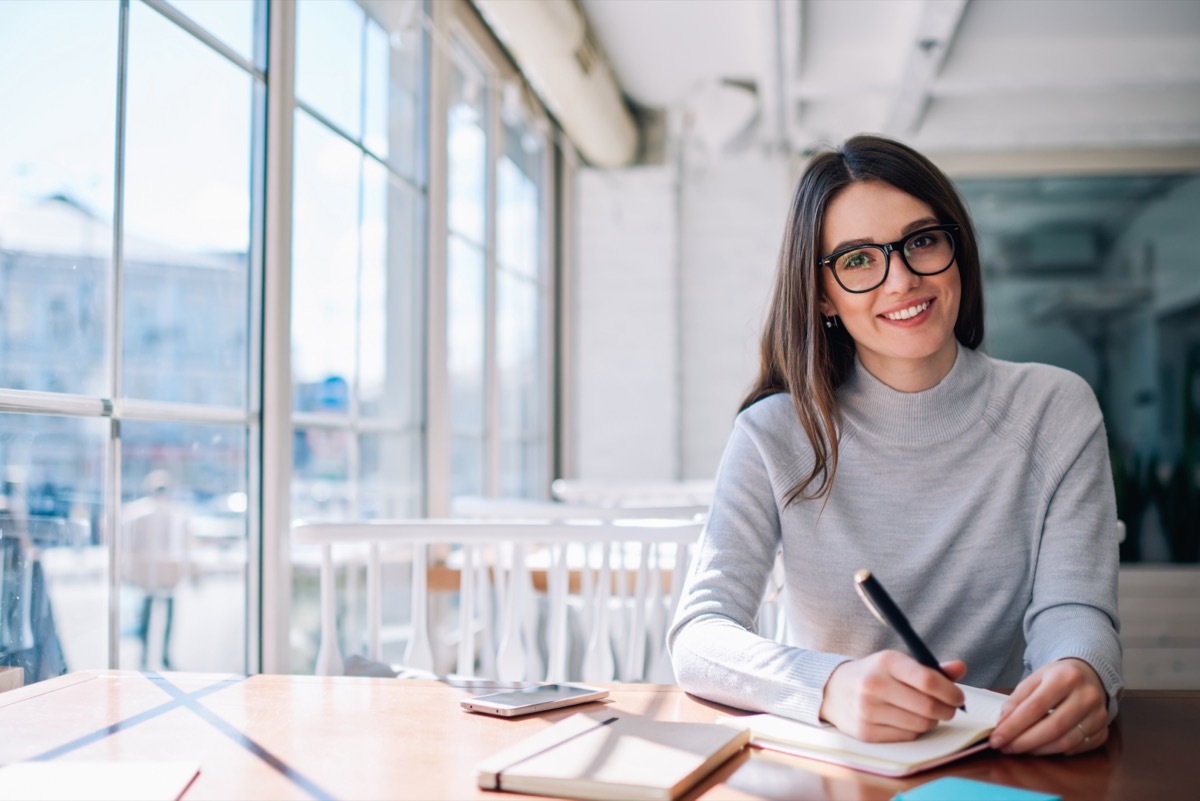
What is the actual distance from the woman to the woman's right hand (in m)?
0.29

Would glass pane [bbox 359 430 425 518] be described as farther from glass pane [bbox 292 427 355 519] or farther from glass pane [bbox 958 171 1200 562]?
glass pane [bbox 958 171 1200 562]

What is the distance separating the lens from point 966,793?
831 mm

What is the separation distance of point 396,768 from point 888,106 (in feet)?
15.2

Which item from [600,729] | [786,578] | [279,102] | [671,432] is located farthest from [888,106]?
[600,729]

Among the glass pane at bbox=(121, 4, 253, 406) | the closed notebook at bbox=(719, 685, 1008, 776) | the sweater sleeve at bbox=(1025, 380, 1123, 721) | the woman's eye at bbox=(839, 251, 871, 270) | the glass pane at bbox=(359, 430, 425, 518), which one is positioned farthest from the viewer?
the glass pane at bbox=(359, 430, 425, 518)

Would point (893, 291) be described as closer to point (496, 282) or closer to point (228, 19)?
point (228, 19)

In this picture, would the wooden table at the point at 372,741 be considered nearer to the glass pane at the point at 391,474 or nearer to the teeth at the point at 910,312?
the teeth at the point at 910,312

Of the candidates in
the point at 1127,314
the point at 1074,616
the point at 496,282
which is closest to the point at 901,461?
the point at 1074,616

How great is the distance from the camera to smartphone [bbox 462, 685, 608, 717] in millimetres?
1138

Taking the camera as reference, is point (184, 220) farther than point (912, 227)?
Yes

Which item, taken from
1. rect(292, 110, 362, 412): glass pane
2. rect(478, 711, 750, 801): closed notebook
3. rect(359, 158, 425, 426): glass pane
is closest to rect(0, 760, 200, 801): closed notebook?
rect(478, 711, 750, 801): closed notebook

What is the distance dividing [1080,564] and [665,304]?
460cm

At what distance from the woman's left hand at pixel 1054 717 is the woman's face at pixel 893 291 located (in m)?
0.54

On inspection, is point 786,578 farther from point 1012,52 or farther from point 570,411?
point 570,411
